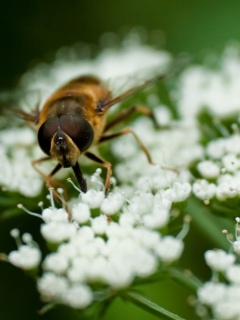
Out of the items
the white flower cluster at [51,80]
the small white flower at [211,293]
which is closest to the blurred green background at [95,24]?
the white flower cluster at [51,80]

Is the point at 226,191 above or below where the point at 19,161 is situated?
below

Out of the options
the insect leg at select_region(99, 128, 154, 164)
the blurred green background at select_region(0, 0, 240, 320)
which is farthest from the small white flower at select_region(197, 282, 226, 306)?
the blurred green background at select_region(0, 0, 240, 320)

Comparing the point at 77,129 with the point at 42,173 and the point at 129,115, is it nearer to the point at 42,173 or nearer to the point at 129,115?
the point at 42,173

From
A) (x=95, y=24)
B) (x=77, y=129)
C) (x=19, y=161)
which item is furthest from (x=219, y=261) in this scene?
(x=95, y=24)

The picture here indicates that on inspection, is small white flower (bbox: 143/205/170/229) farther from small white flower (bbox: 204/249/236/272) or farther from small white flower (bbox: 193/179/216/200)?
small white flower (bbox: 193/179/216/200)

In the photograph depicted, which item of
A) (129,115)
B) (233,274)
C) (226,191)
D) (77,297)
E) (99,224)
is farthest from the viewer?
(129,115)

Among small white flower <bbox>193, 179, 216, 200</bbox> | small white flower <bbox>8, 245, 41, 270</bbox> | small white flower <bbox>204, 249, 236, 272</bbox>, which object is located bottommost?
small white flower <bbox>204, 249, 236, 272</bbox>

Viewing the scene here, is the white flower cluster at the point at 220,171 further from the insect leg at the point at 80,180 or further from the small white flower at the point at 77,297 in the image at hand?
the small white flower at the point at 77,297
